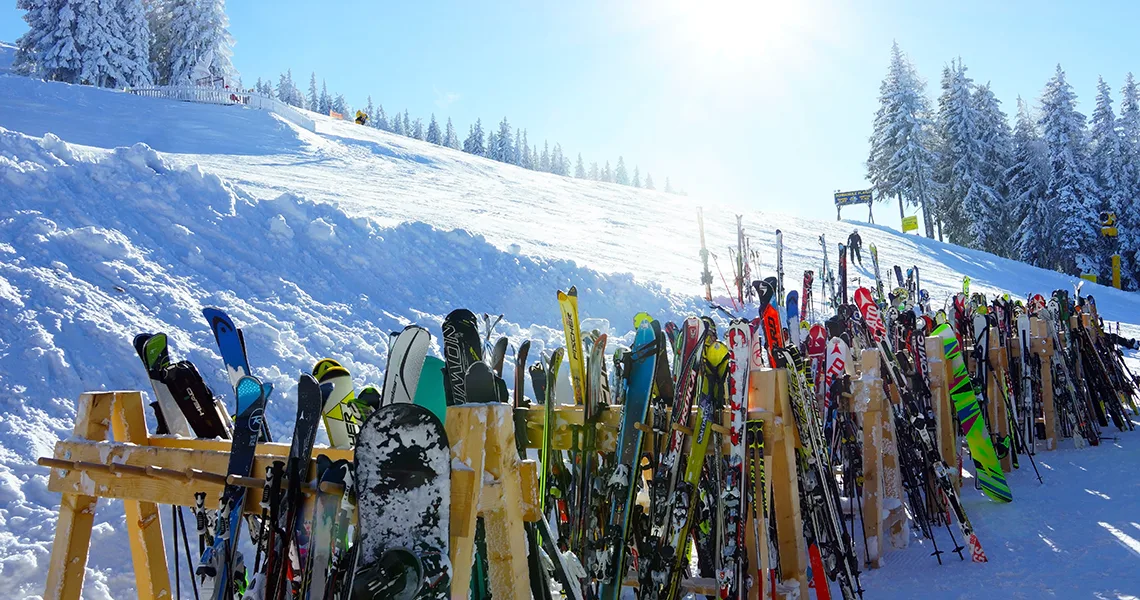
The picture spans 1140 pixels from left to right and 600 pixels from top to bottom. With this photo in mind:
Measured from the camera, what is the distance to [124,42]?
1286 inches

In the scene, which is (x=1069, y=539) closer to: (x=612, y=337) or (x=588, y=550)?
(x=588, y=550)

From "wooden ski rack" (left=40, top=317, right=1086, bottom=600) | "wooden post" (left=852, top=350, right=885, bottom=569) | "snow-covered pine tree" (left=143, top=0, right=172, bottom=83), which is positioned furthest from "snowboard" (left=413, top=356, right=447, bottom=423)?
"snow-covered pine tree" (left=143, top=0, right=172, bottom=83)

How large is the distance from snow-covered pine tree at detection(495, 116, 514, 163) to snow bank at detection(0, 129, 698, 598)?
63256 millimetres

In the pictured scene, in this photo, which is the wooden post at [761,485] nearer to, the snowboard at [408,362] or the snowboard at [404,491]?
the snowboard at [408,362]

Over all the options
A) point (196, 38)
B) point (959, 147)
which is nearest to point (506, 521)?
point (959, 147)

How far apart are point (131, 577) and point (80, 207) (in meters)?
5.69

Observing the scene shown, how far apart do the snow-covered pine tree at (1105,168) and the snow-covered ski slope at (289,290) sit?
1823 cm

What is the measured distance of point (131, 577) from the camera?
351cm

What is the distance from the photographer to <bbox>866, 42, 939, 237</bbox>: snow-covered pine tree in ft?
110

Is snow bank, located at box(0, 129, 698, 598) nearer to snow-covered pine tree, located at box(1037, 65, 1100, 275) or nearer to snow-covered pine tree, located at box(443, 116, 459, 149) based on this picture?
snow-covered pine tree, located at box(1037, 65, 1100, 275)

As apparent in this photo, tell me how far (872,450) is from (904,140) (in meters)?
33.8

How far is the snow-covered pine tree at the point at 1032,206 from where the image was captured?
107ft

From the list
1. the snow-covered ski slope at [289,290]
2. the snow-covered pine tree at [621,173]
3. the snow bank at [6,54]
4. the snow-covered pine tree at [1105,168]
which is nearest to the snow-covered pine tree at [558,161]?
the snow-covered pine tree at [621,173]

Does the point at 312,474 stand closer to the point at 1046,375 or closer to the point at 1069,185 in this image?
the point at 1046,375
